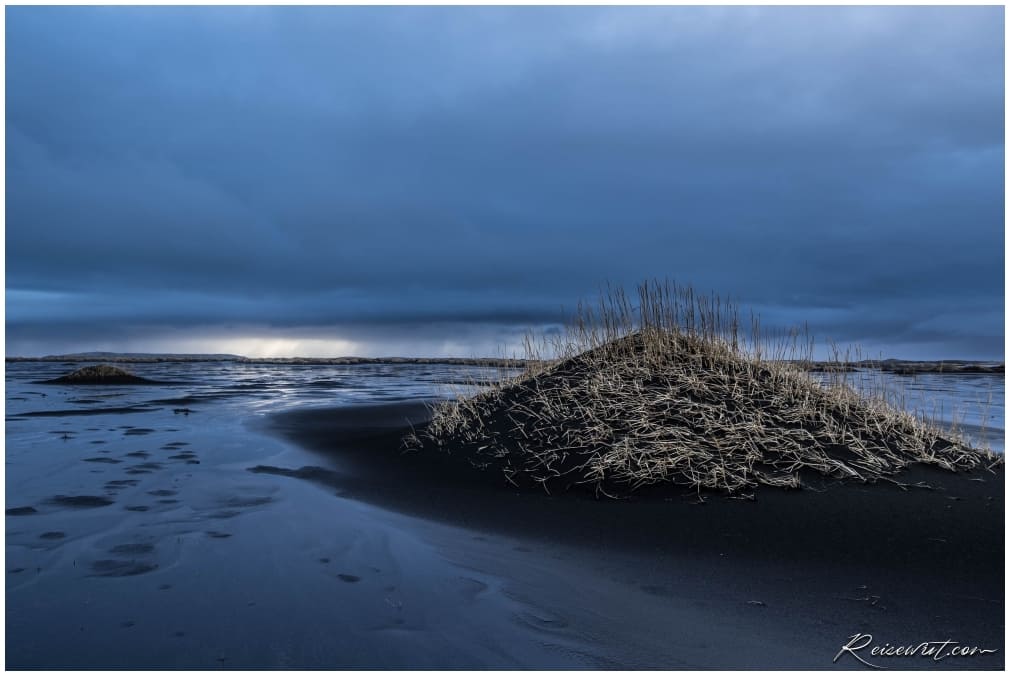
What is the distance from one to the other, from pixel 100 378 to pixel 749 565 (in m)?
34.3

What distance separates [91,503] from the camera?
6.86 m

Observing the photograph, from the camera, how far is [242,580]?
460 centimetres

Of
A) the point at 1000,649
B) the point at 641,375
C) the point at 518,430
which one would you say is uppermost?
the point at 641,375

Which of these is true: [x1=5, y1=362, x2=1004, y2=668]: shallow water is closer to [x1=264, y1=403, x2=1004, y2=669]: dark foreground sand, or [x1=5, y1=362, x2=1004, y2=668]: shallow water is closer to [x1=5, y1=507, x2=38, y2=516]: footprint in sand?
[x1=5, y1=507, x2=38, y2=516]: footprint in sand

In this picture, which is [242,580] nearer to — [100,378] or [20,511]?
[20,511]

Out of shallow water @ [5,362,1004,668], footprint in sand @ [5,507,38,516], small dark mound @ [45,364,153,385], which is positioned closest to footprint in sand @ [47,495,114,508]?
shallow water @ [5,362,1004,668]

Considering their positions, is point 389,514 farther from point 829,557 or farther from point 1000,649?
point 1000,649

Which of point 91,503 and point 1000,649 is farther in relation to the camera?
point 91,503

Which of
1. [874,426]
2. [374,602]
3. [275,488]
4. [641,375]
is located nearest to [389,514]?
[275,488]

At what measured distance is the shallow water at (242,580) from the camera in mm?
3574

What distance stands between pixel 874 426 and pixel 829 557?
158 inches

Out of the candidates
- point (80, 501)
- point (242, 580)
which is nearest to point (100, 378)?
point (80, 501)

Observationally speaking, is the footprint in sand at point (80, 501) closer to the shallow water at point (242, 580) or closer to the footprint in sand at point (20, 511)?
the shallow water at point (242, 580)

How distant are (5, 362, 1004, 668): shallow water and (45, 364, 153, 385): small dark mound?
24.1 meters
